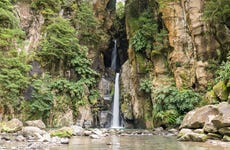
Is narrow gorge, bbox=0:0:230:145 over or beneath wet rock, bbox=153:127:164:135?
over

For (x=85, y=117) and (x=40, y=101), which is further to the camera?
(x=85, y=117)

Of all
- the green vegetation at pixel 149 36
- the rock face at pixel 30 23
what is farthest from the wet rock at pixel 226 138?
the rock face at pixel 30 23

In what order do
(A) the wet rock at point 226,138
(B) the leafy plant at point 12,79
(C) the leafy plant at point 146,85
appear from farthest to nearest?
(C) the leafy plant at point 146,85, (B) the leafy plant at point 12,79, (A) the wet rock at point 226,138

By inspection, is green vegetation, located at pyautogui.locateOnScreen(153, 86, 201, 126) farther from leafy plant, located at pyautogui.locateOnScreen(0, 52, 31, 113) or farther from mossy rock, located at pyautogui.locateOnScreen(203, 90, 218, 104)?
leafy plant, located at pyautogui.locateOnScreen(0, 52, 31, 113)

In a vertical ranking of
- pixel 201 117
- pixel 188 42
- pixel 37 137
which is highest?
pixel 188 42

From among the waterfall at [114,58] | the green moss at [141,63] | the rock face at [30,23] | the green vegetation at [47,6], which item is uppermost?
the green vegetation at [47,6]

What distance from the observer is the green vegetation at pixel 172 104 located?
22422mm

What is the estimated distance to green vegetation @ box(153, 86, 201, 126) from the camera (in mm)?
22422

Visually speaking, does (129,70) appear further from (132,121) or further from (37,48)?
(37,48)

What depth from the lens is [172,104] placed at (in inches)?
914

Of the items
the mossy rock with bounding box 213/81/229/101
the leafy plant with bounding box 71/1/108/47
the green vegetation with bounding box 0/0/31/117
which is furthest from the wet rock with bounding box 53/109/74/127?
the mossy rock with bounding box 213/81/229/101

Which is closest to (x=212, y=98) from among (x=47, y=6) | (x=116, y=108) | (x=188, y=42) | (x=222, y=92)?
(x=222, y=92)

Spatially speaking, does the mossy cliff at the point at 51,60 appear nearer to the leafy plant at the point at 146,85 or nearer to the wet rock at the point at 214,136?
the leafy plant at the point at 146,85

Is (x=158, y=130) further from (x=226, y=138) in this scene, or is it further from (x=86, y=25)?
(x=86, y=25)
